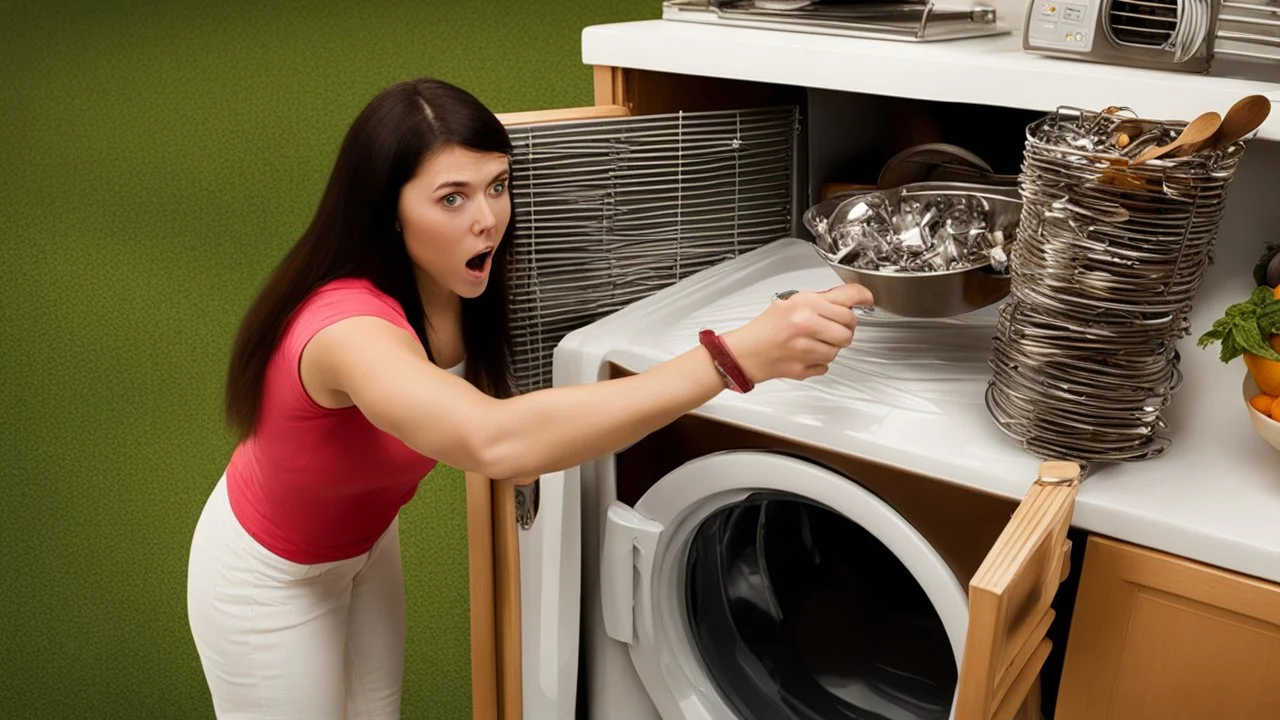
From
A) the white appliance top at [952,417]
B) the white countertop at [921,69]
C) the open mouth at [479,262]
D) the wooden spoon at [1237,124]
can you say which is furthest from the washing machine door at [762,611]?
the wooden spoon at [1237,124]

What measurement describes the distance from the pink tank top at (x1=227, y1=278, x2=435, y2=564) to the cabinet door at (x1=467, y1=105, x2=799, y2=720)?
7.1 inches

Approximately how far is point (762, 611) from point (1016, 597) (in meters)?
0.73

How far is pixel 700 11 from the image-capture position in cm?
179

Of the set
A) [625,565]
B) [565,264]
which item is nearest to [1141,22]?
[565,264]

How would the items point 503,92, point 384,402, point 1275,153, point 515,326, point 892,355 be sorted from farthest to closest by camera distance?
point 503,92 → point 515,326 → point 892,355 → point 1275,153 → point 384,402

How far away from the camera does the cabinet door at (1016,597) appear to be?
3.32 feet

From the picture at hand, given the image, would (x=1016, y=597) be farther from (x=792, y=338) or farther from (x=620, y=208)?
(x=620, y=208)

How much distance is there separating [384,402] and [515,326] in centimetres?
→ 44

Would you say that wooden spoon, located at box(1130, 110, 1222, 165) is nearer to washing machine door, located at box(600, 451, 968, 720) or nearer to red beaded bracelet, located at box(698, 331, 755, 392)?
red beaded bracelet, located at box(698, 331, 755, 392)

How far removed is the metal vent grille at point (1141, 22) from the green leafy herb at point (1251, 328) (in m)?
0.36

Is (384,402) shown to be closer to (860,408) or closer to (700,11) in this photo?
(860,408)

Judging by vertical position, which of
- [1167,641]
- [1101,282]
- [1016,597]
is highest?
[1101,282]

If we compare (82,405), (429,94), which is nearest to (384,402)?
(429,94)

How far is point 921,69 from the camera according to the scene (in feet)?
4.61
